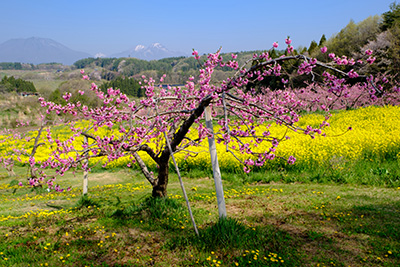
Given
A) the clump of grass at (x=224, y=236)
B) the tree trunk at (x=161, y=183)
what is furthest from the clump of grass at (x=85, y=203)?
the clump of grass at (x=224, y=236)

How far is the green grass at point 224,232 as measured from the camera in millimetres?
4477

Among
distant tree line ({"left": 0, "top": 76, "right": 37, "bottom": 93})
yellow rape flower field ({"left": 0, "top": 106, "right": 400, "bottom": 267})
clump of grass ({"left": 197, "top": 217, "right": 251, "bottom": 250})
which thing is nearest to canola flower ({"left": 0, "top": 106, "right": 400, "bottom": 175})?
yellow rape flower field ({"left": 0, "top": 106, "right": 400, "bottom": 267})

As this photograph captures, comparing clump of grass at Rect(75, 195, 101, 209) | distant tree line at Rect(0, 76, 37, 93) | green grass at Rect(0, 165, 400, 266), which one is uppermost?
distant tree line at Rect(0, 76, 37, 93)

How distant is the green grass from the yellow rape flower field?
19mm

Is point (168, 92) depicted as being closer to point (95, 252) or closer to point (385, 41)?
point (95, 252)

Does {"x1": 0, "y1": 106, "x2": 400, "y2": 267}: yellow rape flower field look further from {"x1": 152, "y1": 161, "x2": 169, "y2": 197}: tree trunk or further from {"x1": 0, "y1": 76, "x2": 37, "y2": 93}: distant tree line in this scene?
{"x1": 0, "y1": 76, "x2": 37, "y2": 93}: distant tree line

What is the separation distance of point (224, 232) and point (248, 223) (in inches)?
52.7

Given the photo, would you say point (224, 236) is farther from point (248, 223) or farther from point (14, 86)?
point (14, 86)

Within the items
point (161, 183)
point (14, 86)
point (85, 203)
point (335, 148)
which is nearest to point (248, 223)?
point (161, 183)

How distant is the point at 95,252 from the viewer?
4762 mm

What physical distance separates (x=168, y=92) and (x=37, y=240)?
4.58m

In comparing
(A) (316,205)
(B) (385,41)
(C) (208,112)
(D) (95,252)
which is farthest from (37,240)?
(B) (385,41)

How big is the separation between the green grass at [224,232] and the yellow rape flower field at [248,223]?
19mm

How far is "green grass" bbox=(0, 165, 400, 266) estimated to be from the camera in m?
4.48
